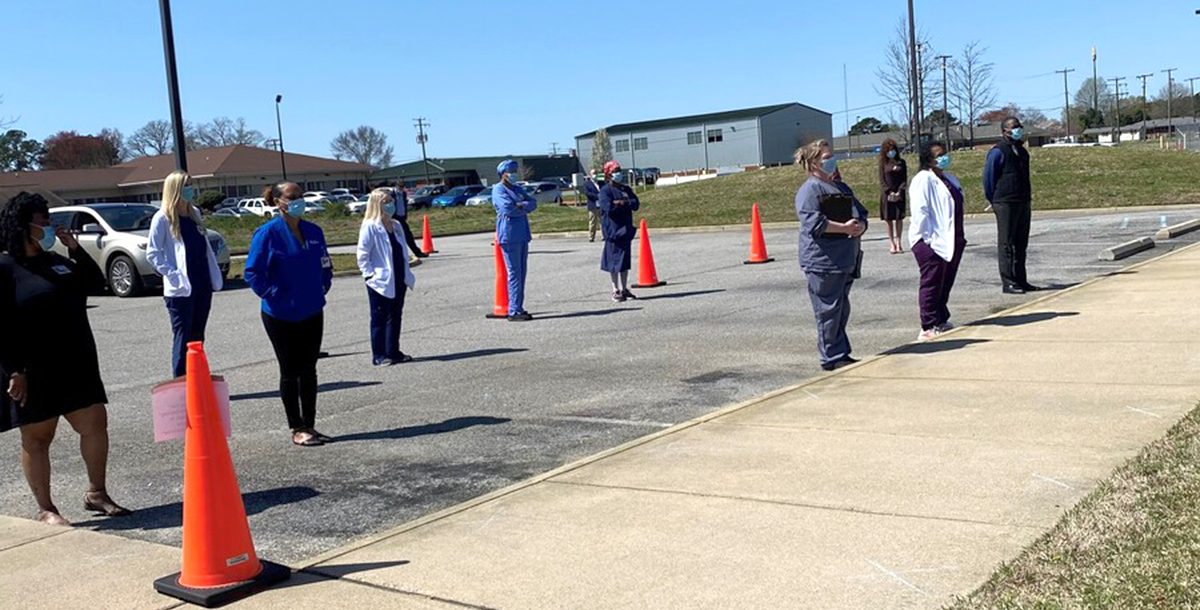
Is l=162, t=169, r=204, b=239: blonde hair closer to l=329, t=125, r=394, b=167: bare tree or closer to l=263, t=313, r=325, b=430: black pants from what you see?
l=263, t=313, r=325, b=430: black pants

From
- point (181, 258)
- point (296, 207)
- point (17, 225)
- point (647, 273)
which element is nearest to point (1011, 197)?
point (647, 273)

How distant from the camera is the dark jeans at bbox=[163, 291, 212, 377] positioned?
9.27 m

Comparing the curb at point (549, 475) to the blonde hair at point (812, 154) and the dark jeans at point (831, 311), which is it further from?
the blonde hair at point (812, 154)

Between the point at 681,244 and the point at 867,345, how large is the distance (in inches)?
546

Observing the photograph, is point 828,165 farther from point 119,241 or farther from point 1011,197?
point 119,241

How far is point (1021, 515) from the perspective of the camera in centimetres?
498

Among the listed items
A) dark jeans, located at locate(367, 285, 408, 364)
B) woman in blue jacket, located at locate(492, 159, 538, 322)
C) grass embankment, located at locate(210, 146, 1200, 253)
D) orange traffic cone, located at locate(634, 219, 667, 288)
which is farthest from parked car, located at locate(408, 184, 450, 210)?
dark jeans, located at locate(367, 285, 408, 364)

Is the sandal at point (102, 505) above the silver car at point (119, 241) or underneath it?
underneath

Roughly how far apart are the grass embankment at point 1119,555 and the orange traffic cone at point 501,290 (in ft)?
30.5

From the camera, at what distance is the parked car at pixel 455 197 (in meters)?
63.7

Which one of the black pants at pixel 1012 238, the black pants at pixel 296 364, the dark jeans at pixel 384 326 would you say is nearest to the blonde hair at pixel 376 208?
the dark jeans at pixel 384 326

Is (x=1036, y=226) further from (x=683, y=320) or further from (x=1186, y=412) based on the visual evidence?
(x=1186, y=412)

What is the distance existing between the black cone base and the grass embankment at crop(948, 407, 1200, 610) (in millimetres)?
2671

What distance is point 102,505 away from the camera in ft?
20.4
